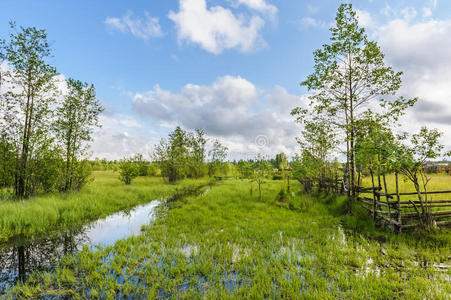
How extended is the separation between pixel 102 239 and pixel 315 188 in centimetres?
2088

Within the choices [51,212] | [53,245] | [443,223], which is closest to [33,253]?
[53,245]

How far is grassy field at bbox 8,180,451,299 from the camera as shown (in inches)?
187

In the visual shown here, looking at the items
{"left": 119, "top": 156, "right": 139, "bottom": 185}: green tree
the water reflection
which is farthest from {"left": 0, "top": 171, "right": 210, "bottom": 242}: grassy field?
{"left": 119, "top": 156, "right": 139, "bottom": 185}: green tree

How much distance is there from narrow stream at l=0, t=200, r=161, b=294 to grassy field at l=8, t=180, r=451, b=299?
34.1 inches

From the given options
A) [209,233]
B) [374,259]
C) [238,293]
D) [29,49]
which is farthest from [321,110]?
[29,49]

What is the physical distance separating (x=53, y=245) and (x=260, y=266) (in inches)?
399

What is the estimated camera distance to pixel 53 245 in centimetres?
827

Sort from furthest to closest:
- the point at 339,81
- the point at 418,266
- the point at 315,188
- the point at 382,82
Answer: the point at 315,188 < the point at 339,81 < the point at 382,82 < the point at 418,266

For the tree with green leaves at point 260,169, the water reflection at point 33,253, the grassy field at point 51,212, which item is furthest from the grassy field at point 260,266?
the tree with green leaves at point 260,169

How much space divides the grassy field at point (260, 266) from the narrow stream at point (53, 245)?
0.87 meters

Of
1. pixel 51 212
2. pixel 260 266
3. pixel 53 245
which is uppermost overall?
pixel 51 212

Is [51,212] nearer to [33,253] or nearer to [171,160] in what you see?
[33,253]

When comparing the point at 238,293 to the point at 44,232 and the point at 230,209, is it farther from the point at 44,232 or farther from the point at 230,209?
the point at 44,232

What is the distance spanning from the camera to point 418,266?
5.75 m
